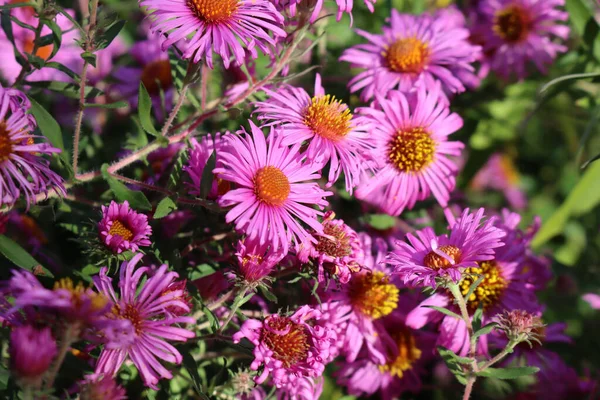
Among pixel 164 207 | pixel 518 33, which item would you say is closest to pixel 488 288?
pixel 164 207

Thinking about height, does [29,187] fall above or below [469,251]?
above

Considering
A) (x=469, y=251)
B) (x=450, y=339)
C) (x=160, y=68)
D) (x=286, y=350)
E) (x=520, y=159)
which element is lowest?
(x=520, y=159)

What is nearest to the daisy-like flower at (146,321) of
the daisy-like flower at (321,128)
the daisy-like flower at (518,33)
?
the daisy-like flower at (321,128)

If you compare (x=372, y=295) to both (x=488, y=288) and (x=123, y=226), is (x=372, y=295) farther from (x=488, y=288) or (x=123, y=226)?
(x=123, y=226)

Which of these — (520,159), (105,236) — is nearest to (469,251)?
(105,236)

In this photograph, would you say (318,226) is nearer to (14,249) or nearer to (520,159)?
(14,249)

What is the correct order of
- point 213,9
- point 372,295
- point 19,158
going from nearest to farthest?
point 19,158
point 213,9
point 372,295

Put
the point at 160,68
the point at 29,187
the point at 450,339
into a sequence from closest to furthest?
the point at 29,187, the point at 450,339, the point at 160,68

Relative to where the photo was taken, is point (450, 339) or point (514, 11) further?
point (514, 11)
